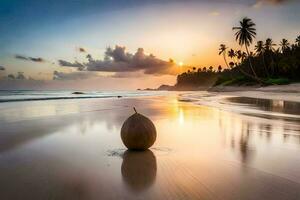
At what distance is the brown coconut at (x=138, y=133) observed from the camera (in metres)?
6.34

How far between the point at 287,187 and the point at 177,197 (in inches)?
60.1

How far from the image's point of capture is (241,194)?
12.7 feet

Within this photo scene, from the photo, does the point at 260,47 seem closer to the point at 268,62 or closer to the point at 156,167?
the point at 268,62

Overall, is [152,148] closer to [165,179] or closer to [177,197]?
[165,179]

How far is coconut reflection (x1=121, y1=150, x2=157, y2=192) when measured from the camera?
4.32 metres

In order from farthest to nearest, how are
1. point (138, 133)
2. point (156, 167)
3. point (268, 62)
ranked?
point (268, 62)
point (138, 133)
point (156, 167)

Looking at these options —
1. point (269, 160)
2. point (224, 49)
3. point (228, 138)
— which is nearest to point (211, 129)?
point (228, 138)

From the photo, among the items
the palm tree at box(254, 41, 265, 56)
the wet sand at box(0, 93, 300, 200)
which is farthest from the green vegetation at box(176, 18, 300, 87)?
the wet sand at box(0, 93, 300, 200)

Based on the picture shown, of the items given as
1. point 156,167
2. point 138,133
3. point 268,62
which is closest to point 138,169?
point 156,167

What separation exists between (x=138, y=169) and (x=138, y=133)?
4.34 ft

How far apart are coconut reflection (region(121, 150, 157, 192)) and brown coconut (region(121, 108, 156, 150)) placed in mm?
151

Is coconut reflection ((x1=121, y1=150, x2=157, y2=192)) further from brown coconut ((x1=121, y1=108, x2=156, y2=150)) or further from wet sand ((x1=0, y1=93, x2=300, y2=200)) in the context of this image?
brown coconut ((x1=121, y1=108, x2=156, y2=150))

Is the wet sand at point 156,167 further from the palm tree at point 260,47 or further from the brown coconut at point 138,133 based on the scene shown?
the palm tree at point 260,47

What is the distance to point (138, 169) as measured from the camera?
16.8 feet
